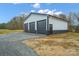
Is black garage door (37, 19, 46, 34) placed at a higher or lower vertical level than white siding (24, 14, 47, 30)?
lower

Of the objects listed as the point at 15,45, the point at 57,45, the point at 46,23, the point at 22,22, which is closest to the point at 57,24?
the point at 46,23

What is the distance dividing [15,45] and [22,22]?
0.92ft

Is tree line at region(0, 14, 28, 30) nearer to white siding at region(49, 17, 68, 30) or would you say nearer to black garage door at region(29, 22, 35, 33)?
black garage door at region(29, 22, 35, 33)

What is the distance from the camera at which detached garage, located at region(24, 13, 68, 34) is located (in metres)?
3.51

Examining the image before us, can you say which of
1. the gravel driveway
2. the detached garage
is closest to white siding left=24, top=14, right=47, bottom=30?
the detached garage

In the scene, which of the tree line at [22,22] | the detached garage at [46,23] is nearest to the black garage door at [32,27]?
the detached garage at [46,23]

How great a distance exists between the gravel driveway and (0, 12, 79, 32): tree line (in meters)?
0.09

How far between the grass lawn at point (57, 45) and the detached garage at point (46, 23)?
0.26ft

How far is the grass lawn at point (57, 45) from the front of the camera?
136 inches

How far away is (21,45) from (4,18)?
0.37 metres

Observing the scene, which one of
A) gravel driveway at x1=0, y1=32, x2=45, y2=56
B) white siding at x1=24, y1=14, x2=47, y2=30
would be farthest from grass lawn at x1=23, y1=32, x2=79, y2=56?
white siding at x1=24, y1=14, x2=47, y2=30

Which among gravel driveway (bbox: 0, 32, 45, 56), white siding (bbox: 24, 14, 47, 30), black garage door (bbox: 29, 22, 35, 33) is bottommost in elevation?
gravel driveway (bbox: 0, 32, 45, 56)

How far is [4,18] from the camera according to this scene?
3477mm

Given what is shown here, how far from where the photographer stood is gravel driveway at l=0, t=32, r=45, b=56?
11.4 feet
